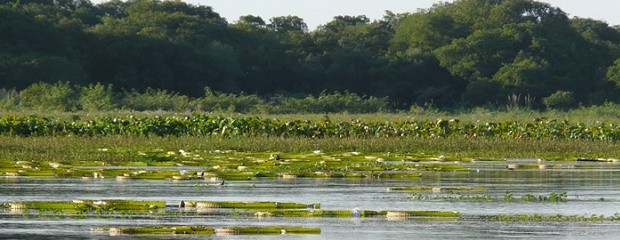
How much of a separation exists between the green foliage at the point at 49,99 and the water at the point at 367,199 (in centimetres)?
2905

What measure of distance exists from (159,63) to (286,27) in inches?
1255

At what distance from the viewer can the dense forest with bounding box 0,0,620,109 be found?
7469 cm

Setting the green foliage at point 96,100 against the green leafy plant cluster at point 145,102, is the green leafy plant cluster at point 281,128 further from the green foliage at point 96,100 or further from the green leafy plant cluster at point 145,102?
the green foliage at point 96,100

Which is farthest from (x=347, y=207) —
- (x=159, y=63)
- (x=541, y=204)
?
(x=159, y=63)

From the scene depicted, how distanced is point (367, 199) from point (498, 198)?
5.07ft

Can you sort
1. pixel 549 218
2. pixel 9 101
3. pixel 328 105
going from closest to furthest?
pixel 549 218
pixel 9 101
pixel 328 105

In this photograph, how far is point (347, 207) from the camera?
1733 centimetres

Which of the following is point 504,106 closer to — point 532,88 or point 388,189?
point 532,88

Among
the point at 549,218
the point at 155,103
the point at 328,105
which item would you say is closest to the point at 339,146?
the point at 549,218

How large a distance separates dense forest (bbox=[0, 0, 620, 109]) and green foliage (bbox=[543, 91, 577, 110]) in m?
0.07

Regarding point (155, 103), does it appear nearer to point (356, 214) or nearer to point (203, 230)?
point (356, 214)

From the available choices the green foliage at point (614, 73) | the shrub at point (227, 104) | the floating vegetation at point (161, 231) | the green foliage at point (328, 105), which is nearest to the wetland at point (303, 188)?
the floating vegetation at point (161, 231)

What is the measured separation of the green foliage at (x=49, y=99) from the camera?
5347 centimetres

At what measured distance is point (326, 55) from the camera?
87500 millimetres
